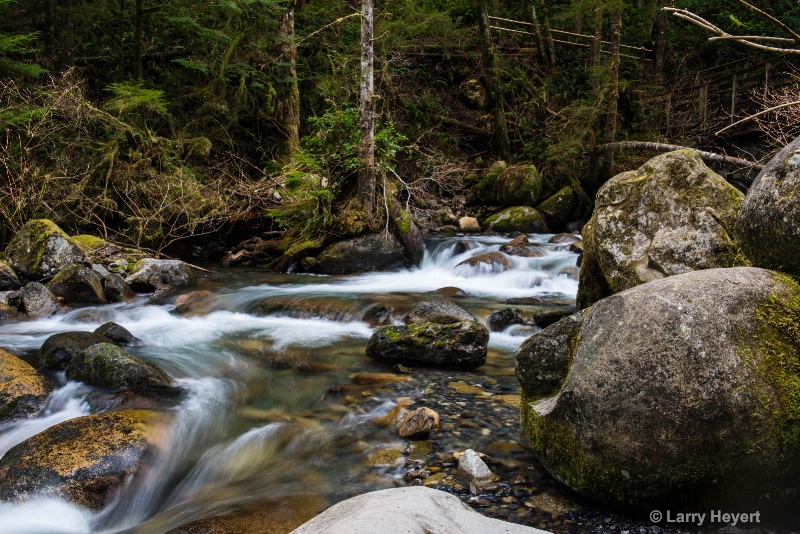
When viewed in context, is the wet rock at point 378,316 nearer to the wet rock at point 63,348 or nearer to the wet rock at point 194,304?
the wet rock at point 194,304

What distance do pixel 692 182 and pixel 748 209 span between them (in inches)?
94.6

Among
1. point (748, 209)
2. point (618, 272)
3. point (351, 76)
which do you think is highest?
point (351, 76)

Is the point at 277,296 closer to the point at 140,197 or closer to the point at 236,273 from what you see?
the point at 236,273

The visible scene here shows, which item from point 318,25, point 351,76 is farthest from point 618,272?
point 318,25

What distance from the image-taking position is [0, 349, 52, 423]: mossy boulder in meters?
5.01

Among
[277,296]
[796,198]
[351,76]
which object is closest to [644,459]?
[796,198]

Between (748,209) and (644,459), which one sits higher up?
(748,209)

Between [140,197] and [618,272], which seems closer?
[618,272]

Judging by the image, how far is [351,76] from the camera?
14781 millimetres

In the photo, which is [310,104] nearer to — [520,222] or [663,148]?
[520,222]

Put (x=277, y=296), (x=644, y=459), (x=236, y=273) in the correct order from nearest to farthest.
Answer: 1. (x=644, y=459)
2. (x=277, y=296)
3. (x=236, y=273)

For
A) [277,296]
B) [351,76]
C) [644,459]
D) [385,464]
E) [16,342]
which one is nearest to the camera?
[644,459]

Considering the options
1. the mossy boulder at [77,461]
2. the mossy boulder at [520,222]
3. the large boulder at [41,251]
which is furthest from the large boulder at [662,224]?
the large boulder at [41,251]

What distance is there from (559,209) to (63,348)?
12.9 m
